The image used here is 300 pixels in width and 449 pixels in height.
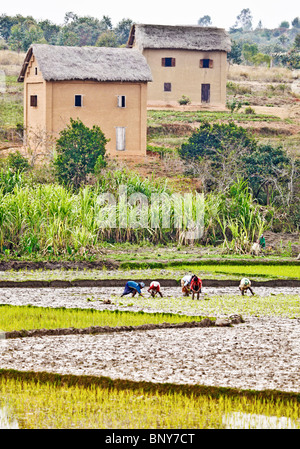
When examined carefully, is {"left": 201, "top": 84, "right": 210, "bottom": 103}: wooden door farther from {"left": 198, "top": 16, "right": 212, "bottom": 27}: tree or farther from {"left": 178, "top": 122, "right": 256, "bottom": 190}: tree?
{"left": 198, "top": 16, "right": 212, "bottom": 27}: tree

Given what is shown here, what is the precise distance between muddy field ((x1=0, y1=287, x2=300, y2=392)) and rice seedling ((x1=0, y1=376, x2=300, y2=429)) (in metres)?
0.26

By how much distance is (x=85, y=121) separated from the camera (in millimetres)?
34312

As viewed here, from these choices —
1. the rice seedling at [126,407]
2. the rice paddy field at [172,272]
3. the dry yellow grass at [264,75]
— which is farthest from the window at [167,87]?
the rice seedling at [126,407]

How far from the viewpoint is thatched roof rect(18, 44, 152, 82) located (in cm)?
3362

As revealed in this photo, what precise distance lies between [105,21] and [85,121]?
48.7m

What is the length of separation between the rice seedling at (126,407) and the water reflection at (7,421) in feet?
0.11

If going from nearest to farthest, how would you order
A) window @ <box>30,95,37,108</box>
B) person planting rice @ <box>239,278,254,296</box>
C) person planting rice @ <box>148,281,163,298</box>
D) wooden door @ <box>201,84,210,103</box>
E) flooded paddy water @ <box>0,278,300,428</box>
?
flooded paddy water @ <box>0,278,300,428</box>
person planting rice @ <box>148,281,163,298</box>
person planting rice @ <box>239,278,254,296</box>
window @ <box>30,95,37,108</box>
wooden door @ <box>201,84,210,103</box>

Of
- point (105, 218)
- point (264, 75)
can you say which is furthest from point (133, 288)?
point (264, 75)

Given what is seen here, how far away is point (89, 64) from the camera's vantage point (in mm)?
34562

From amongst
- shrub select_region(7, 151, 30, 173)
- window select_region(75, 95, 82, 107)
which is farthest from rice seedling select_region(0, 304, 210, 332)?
window select_region(75, 95, 82, 107)

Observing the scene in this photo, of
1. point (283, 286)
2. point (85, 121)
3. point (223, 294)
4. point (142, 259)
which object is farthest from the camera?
point (85, 121)

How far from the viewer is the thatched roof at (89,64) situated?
110ft
